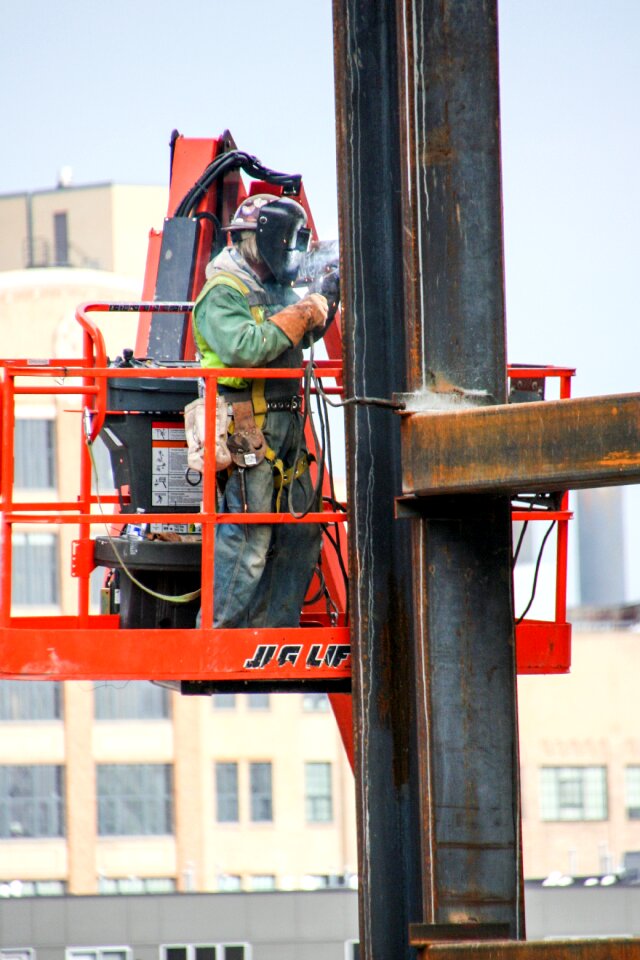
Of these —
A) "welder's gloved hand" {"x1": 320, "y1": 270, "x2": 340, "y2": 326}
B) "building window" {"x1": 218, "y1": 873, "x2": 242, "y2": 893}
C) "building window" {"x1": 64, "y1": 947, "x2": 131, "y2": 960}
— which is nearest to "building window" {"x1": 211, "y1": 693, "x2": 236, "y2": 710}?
"building window" {"x1": 218, "y1": 873, "x2": 242, "y2": 893}

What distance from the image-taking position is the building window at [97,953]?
130 feet

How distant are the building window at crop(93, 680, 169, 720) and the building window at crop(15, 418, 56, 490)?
311 inches

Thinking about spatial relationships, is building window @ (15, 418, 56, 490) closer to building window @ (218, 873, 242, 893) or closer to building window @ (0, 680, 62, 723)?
building window @ (0, 680, 62, 723)

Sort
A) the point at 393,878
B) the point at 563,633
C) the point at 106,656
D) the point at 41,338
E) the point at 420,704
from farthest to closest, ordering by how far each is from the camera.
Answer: the point at 41,338
the point at 563,633
the point at 106,656
the point at 393,878
the point at 420,704

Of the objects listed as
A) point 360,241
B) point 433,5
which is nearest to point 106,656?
point 360,241

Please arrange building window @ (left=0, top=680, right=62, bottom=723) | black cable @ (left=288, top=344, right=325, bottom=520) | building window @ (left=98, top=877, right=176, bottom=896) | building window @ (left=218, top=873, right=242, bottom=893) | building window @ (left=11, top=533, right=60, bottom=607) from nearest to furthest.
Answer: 1. black cable @ (left=288, top=344, right=325, bottom=520)
2. building window @ (left=0, top=680, right=62, bottom=723)
3. building window @ (left=98, top=877, right=176, bottom=896)
4. building window @ (left=11, top=533, right=60, bottom=607)
5. building window @ (left=218, top=873, right=242, bottom=893)

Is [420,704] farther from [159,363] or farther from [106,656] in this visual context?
[159,363]

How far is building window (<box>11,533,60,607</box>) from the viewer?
60.0m

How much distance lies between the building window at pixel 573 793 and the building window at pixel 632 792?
92 cm

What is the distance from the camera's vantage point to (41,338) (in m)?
60.0

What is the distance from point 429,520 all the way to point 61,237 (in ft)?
223

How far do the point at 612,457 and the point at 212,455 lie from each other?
1884 millimetres

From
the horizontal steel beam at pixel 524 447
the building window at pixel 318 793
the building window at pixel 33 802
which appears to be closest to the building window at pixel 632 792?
the building window at pixel 318 793

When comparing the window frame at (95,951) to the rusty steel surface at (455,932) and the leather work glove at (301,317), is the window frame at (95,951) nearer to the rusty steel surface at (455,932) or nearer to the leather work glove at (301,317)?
the leather work glove at (301,317)
